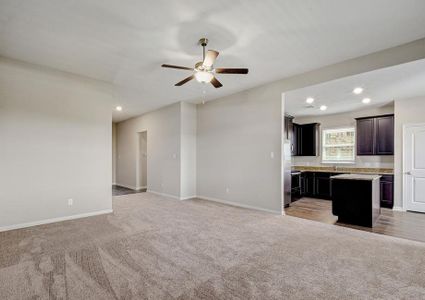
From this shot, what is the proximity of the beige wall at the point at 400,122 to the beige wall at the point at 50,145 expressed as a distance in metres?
6.60

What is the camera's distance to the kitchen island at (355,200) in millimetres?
3838

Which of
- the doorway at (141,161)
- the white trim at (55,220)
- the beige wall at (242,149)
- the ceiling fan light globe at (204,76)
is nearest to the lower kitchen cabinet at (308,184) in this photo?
the beige wall at (242,149)

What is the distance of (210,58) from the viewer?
2.70m

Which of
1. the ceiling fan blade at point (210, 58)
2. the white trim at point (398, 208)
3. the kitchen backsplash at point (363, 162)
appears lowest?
the white trim at point (398, 208)

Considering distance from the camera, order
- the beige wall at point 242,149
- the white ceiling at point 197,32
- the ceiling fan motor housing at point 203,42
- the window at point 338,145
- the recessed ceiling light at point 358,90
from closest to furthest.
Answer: the white ceiling at point 197,32 → the ceiling fan motor housing at point 203,42 → the recessed ceiling light at point 358,90 → the beige wall at point 242,149 → the window at point 338,145

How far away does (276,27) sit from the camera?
106 inches

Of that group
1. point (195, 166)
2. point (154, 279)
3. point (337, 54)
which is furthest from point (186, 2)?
point (195, 166)

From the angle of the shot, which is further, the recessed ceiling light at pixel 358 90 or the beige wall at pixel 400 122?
the beige wall at pixel 400 122

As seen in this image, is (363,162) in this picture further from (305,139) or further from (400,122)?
(305,139)

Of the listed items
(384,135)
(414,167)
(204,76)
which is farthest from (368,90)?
(204,76)

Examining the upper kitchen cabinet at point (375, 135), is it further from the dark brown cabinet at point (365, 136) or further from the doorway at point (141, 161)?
the doorway at point (141, 161)

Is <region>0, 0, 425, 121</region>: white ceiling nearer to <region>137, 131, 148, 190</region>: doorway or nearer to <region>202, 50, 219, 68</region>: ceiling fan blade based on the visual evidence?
<region>202, 50, 219, 68</region>: ceiling fan blade

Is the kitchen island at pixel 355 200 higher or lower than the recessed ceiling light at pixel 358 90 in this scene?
lower

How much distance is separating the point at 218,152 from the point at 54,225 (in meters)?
3.80
